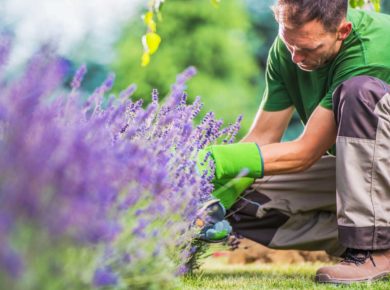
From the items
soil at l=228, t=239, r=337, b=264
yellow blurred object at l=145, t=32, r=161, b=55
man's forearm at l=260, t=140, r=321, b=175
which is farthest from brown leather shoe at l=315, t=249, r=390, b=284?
soil at l=228, t=239, r=337, b=264

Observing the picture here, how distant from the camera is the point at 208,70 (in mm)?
11641

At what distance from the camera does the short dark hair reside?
2424 millimetres

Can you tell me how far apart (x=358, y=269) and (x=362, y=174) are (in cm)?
32

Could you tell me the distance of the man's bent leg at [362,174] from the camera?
2.36 metres

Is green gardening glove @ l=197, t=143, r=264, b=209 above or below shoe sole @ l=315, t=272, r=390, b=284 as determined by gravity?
above

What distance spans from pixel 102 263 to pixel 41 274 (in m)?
0.21

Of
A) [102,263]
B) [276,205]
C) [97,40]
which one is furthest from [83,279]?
[97,40]

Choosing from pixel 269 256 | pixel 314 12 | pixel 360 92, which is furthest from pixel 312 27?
pixel 269 256

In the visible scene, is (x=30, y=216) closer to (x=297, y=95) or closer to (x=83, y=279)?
(x=83, y=279)

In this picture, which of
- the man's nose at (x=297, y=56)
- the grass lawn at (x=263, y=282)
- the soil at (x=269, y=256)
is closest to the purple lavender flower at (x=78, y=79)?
the grass lawn at (x=263, y=282)

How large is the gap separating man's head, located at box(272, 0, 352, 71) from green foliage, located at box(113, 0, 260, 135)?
8.32 metres

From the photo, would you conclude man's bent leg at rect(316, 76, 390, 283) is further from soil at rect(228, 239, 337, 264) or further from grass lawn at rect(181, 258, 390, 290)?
soil at rect(228, 239, 337, 264)

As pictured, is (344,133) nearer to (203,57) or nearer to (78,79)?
(78,79)

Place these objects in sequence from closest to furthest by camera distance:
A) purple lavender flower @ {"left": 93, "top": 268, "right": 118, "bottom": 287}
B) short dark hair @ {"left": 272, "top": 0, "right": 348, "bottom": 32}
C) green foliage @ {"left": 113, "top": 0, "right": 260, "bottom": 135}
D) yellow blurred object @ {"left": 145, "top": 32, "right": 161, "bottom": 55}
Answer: purple lavender flower @ {"left": 93, "top": 268, "right": 118, "bottom": 287} → short dark hair @ {"left": 272, "top": 0, "right": 348, "bottom": 32} → yellow blurred object @ {"left": 145, "top": 32, "right": 161, "bottom": 55} → green foliage @ {"left": 113, "top": 0, "right": 260, "bottom": 135}
